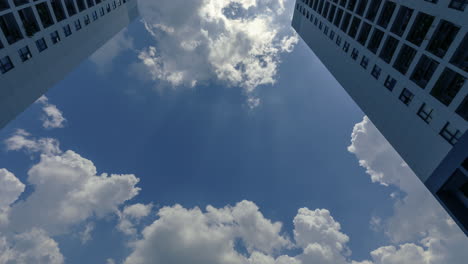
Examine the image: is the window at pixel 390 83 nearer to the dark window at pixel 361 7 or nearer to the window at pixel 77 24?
the dark window at pixel 361 7

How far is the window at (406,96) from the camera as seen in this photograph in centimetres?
2765

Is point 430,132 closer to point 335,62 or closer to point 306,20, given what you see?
point 335,62

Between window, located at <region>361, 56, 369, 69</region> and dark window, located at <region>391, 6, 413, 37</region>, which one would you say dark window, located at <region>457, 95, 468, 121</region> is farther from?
window, located at <region>361, 56, 369, 69</region>

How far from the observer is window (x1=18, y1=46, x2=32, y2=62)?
30.8 metres

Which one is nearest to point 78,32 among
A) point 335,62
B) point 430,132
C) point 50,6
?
point 50,6

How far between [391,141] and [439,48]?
1305cm

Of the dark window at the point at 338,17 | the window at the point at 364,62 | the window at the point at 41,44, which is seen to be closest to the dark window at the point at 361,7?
the dark window at the point at 338,17

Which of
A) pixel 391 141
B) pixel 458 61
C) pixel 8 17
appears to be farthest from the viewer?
pixel 391 141

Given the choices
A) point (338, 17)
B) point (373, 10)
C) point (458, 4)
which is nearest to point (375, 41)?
point (373, 10)

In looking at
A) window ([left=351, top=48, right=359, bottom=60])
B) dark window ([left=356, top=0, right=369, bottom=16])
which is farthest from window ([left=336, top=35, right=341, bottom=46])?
dark window ([left=356, top=0, right=369, bottom=16])

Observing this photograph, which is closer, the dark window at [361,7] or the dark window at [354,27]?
the dark window at [361,7]

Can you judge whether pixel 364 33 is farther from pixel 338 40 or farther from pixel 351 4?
pixel 338 40

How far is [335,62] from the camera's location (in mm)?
48219

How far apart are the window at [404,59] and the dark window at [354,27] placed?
1210cm
